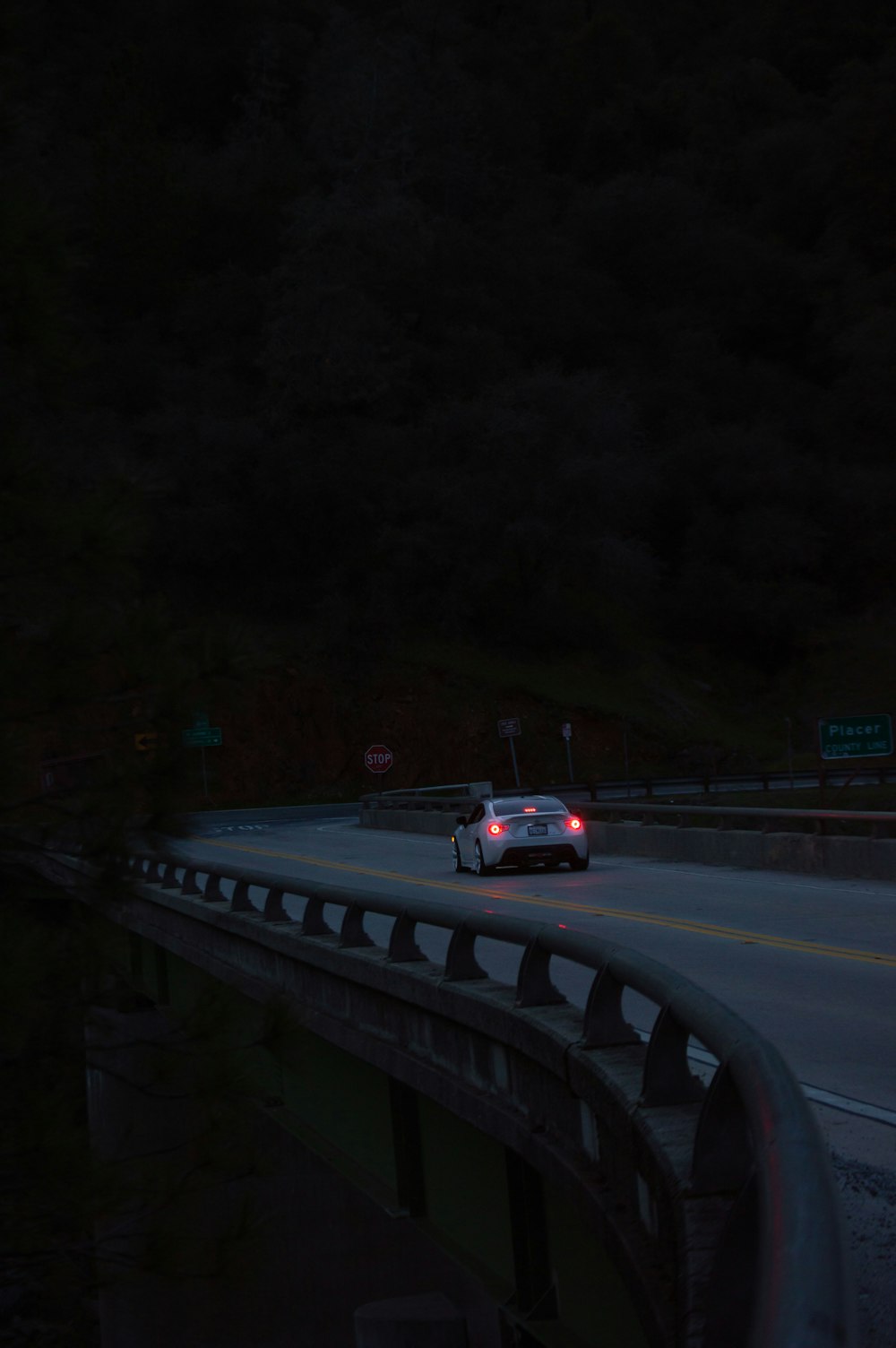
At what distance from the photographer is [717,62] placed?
126m

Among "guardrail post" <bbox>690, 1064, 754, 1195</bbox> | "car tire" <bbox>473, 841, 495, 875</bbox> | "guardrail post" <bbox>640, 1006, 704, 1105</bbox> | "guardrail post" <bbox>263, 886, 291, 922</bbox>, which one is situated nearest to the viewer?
"guardrail post" <bbox>690, 1064, 754, 1195</bbox>

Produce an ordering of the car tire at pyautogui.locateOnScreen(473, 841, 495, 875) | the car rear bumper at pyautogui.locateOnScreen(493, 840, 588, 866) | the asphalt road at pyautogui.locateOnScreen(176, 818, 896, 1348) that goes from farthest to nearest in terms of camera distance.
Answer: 1. the car tire at pyautogui.locateOnScreen(473, 841, 495, 875)
2. the car rear bumper at pyautogui.locateOnScreen(493, 840, 588, 866)
3. the asphalt road at pyautogui.locateOnScreen(176, 818, 896, 1348)

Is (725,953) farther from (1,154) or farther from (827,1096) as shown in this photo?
(1,154)

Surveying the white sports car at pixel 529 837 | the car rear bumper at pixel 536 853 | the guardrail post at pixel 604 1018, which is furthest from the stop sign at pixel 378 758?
the guardrail post at pixel 604 1018

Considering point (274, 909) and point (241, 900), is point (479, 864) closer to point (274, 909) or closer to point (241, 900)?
point (241, 900)

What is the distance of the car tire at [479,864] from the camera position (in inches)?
1137

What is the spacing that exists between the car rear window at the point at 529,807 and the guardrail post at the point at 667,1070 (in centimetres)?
2230

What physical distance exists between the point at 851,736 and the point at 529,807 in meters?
5.96

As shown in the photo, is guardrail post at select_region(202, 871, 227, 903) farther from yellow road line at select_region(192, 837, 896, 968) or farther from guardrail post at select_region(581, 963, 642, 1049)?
guardrail post at select_region(581, 963, 642, 1049)

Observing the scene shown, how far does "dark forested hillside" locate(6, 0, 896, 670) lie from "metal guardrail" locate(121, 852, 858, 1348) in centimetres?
4926

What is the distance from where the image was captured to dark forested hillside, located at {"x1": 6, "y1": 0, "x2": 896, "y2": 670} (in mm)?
72875

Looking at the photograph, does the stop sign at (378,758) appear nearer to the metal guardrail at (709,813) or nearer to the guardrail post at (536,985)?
the metal guardrail at (709,813)

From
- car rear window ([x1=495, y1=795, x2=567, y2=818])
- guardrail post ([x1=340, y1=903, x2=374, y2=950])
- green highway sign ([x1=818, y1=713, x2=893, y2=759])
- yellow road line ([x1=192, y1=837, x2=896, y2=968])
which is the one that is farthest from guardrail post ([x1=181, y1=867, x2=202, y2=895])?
green highway sign ([x1=818, y1=713, x2=893, y2=759])

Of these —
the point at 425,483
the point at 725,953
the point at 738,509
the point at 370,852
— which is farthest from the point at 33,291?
the point at 738,509
